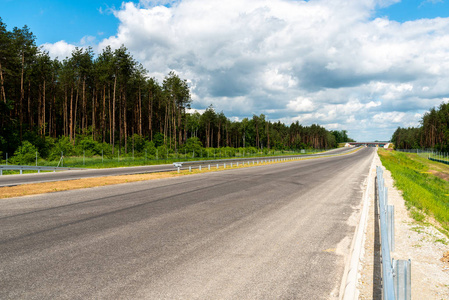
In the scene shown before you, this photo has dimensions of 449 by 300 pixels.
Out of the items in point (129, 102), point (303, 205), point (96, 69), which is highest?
point (96, 69)

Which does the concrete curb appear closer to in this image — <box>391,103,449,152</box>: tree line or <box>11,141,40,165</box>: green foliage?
<box>11,141,40,165</box>: green foliage

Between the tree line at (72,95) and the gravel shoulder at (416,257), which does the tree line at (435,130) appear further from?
the gravel shoulder at (416,257)

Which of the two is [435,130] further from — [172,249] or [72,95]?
[172,249]

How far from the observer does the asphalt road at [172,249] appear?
4.31 meters

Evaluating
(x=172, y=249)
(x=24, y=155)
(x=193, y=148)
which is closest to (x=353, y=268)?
(x=172, y=249)

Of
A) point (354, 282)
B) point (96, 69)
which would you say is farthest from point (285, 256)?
point (96, 69)

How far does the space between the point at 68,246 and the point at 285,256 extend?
4.68 meters

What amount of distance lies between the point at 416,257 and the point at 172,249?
194 inches

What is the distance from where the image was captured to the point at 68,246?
6160 mm

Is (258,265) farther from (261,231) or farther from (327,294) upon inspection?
(261,231)

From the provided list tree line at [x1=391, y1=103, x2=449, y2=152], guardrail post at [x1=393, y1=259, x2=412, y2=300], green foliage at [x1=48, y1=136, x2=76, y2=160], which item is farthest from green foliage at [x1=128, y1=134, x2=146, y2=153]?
tree line at [x1=391, y1=103, x2=449, y2=152]

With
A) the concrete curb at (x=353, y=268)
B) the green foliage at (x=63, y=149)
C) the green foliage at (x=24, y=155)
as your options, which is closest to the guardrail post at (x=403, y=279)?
the concrete curb at (x=353, y=268)

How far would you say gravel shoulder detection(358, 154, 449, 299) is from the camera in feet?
14.0

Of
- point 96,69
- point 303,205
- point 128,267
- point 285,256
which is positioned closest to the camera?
point 128,267
